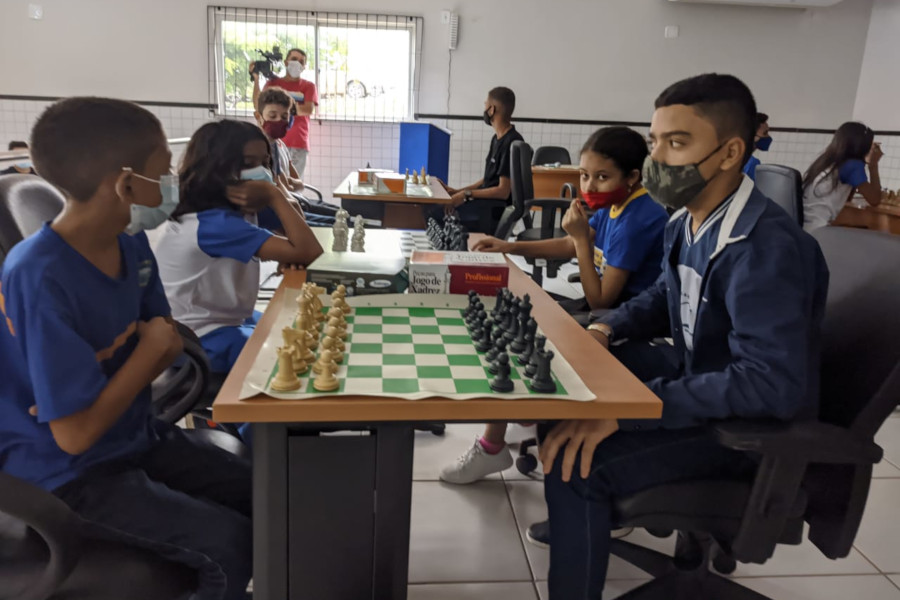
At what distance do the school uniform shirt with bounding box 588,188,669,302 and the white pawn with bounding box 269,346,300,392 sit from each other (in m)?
1.22

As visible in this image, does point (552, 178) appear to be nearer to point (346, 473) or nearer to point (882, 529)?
point (882, 529)

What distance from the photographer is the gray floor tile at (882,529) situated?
5.96 ft

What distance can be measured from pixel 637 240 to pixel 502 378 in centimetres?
104

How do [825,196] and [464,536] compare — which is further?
[825,196]

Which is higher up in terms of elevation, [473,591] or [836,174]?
[836,174]

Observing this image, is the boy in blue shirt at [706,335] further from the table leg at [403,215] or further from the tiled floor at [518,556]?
the table leg at [403,215]

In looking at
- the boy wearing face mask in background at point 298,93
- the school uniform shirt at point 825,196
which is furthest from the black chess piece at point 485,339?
the boy wearing face mask in background at point 298,93

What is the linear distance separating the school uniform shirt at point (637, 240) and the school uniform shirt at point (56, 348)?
4.36 feet

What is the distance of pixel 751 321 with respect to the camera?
1.15 m

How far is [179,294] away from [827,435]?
5.05 ft

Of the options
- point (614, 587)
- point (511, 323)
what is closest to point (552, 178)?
point (614, 587)

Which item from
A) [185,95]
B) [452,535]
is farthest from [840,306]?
[185,95]

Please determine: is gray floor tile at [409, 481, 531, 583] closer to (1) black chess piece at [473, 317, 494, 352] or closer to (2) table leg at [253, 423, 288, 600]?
(2) table leg at [253, 423, 288, 600]

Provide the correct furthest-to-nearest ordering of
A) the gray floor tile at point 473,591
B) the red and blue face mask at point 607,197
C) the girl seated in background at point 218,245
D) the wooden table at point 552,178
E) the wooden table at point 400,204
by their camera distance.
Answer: the wooden table at point 552,178 < the wooden table at point 400,204 < the red and blue face mask at point 607,197 < the girl seated in background at point 218,245 < the gray floor tile at point 473,591
